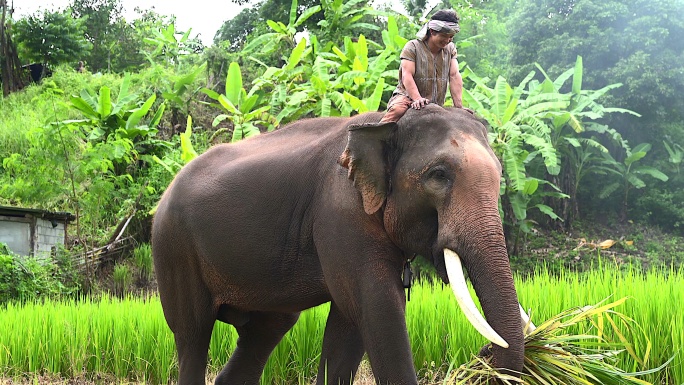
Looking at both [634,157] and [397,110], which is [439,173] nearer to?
[397,110]

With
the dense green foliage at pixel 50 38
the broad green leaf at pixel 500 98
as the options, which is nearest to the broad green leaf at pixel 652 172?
the broad green leaf at pixel 500 98

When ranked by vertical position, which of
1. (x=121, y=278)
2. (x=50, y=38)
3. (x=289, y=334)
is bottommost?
(x=121, y=278)

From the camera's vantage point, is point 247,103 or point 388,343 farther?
point 247,103

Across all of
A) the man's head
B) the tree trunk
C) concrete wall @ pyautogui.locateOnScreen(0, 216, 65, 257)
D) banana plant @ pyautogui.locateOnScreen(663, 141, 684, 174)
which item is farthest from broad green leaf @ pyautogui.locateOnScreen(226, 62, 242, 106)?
the tree trunk

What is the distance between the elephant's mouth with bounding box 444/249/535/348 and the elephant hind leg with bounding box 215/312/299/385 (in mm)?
1765

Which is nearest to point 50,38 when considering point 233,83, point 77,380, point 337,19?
point 337,19

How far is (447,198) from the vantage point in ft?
10.4

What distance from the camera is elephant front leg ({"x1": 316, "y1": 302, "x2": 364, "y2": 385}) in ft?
13.0

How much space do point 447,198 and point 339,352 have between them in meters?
1.22

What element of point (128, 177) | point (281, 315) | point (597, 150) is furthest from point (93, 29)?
point (281, 315)

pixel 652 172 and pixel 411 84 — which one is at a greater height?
pixel 411 84

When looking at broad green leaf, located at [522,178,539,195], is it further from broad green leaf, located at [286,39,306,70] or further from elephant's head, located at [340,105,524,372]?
elephant's head, located at [340,105,524,372]

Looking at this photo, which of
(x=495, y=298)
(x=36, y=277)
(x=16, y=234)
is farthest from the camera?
(x=16, y=234)

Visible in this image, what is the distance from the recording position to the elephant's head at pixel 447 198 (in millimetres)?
2930
